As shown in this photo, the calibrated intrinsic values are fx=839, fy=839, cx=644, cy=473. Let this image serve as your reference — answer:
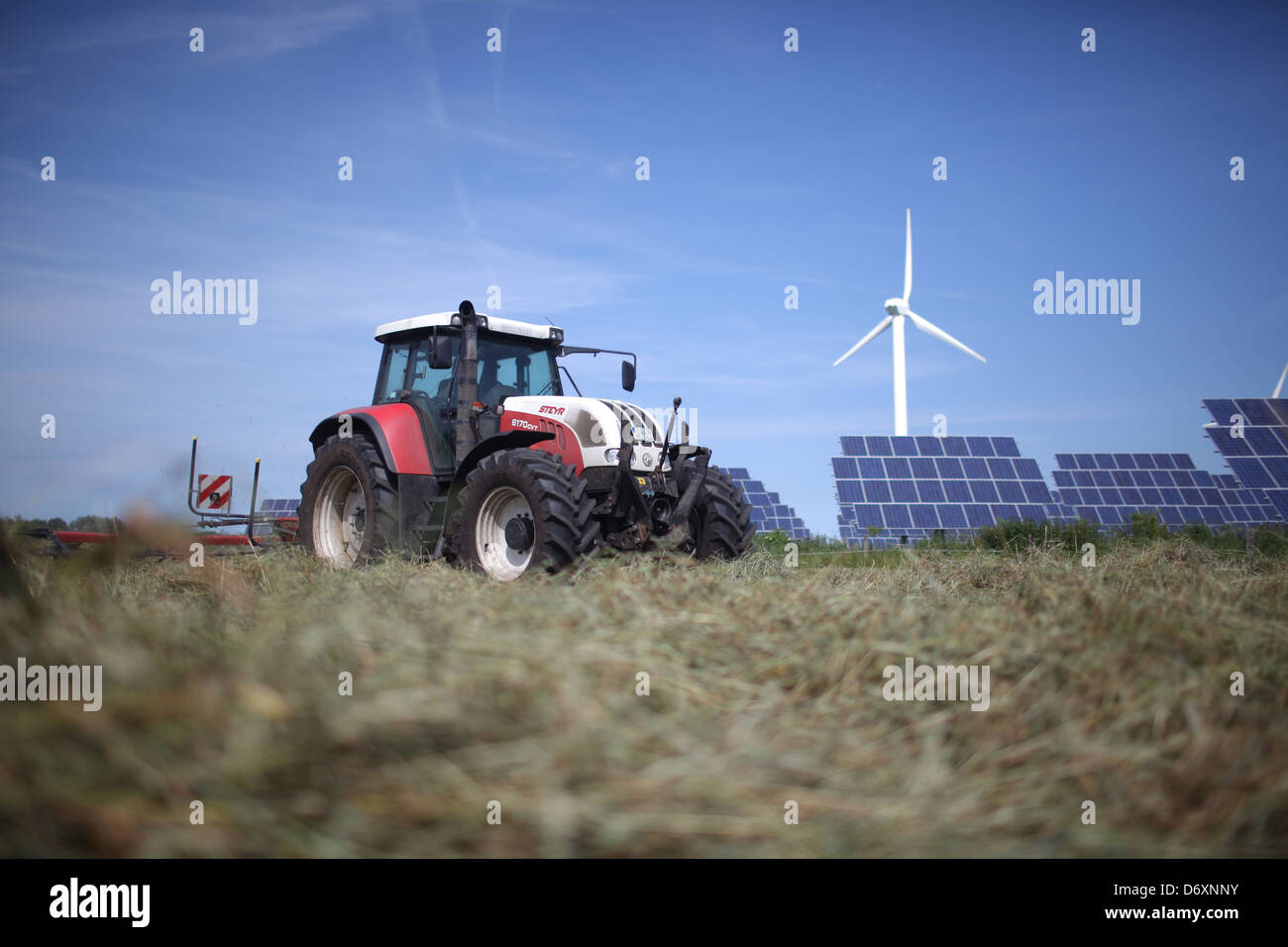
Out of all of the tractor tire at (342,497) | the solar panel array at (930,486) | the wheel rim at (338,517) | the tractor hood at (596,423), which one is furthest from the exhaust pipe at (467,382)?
the solar panel array at (930,486)

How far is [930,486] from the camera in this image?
75.2ft

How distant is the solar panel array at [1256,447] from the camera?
67.2 feet

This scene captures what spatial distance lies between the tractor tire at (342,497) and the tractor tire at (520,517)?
97 centimetres

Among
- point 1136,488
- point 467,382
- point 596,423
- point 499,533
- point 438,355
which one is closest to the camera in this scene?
point 499,533

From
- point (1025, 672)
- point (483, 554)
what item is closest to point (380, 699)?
point (1025, 672)

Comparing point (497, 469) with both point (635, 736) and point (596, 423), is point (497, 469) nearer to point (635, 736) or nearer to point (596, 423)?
point (596, 423)

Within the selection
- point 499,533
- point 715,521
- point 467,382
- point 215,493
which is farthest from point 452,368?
point 215,493

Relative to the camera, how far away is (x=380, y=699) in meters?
2.31

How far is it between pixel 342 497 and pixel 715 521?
164 inches

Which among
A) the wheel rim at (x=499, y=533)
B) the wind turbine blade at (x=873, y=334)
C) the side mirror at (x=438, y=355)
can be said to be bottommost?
the wheel rim at (x=499, y=533)

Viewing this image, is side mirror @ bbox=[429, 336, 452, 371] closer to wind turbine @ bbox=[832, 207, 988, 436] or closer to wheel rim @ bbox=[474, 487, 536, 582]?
wheel rim @ bbox=[474, 487, 536, 582]

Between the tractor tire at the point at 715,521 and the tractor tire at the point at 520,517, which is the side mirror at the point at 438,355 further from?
the tractor tire at the point at 715,521
